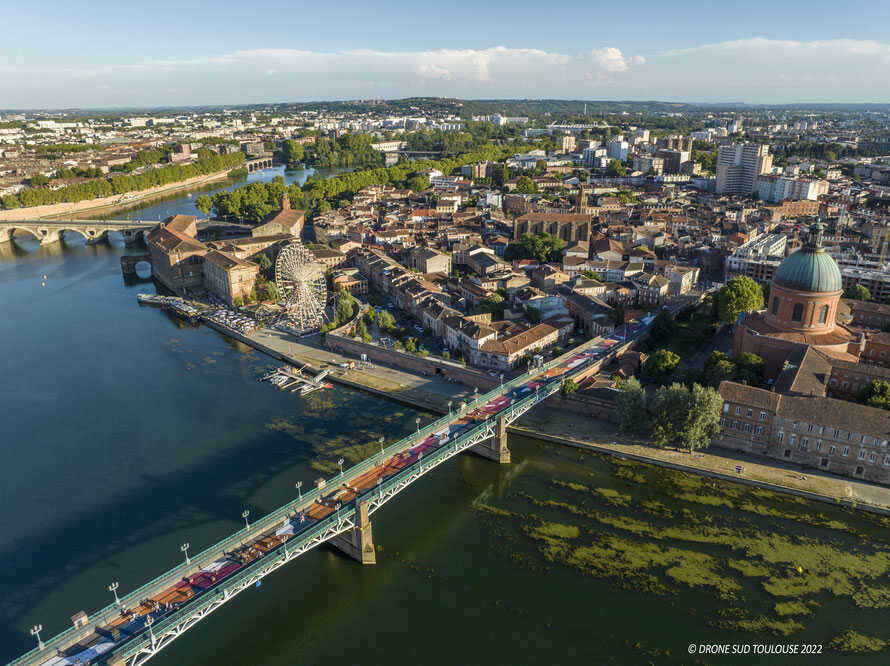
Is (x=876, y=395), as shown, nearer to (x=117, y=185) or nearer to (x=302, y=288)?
(x=302, y=288)

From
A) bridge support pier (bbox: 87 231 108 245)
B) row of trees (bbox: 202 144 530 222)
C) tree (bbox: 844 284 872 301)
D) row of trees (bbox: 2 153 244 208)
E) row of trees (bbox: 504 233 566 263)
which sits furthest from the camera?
row of trees (bbox: 2 153 244 208)

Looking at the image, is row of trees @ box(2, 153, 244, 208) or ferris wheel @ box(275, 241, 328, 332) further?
row of trees @ box(2, 153, 244, 208)

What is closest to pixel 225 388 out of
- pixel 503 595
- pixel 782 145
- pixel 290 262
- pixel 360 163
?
pixel 290 262

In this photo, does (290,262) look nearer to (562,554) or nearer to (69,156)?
(562,554)

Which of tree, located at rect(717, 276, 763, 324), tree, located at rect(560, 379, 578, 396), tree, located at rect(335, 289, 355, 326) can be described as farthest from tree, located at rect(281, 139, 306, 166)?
tree, located at rect(560, 379, 578, 396)

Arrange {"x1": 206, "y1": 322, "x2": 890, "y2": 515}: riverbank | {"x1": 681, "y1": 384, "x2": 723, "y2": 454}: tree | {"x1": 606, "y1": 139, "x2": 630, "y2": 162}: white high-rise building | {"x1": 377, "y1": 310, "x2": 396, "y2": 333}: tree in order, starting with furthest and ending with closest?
{"x1": 606, "y1": 139, "x2": 630, "y2": 162}: white high-rise building
{"x1": 377, "y1": 310, "x2": 396, "y2": 333}: tree
{"x1": 681, "y1": 384, "x2": 723, "y2": 454}: tree
{"x1": 206, "y1": 322, "x2": 890, "y2": 515}: riverbank

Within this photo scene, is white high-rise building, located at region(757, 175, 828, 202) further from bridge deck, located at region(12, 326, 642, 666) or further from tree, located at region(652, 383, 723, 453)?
bridge deck, located at region(12, 326, 642, 666)

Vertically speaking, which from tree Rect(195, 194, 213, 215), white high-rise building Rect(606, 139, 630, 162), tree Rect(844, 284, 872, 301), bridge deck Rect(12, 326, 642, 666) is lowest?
bridge deck Rect(12, 326, 642, 666)

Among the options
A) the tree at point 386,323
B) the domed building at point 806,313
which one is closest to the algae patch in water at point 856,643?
the domed building at point 806,313
